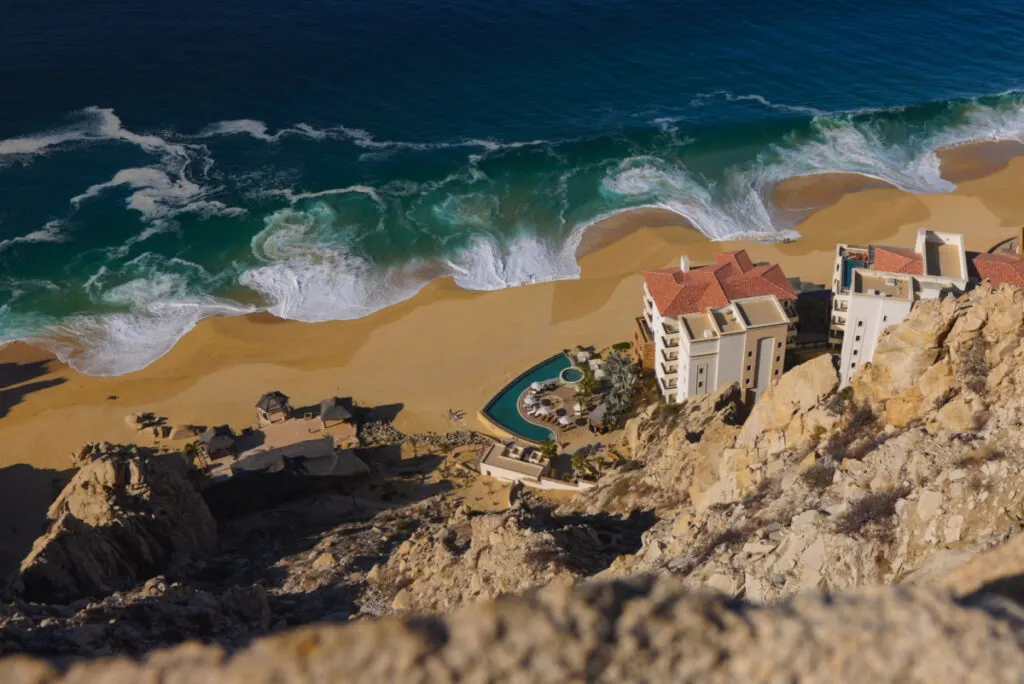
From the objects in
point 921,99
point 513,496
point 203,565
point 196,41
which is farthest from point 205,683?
point 196,41

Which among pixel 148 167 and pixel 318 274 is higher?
pixel 148 167

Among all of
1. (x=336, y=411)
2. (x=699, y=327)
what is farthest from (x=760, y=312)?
(x=336, y=411)

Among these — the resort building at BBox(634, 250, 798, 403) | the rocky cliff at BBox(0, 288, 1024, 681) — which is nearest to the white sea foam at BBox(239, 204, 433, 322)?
the resort building at BBox(634, 250, 798, 403)

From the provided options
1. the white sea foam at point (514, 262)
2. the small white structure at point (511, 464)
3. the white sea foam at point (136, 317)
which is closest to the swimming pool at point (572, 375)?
the small white structure at point (511, 464)

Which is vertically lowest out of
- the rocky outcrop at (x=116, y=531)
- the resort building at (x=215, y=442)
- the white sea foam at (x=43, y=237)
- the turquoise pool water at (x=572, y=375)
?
the rocky outcrop at (x=116, y=531)

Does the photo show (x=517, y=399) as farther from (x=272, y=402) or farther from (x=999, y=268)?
(x=999, y=268)

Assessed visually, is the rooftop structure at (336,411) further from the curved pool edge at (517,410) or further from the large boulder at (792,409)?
the large boulder at (792,409)

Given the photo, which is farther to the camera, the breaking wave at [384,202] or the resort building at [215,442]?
the breaking wave at [384,202]
